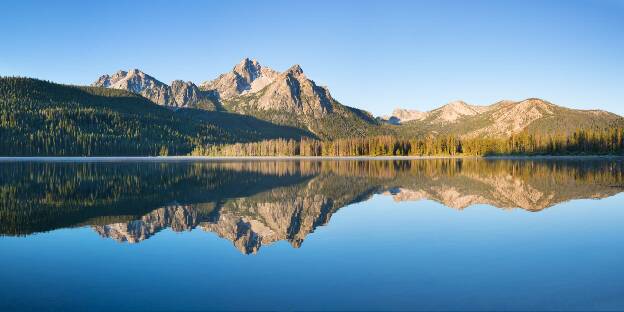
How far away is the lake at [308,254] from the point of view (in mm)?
14938

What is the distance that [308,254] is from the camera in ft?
70.0

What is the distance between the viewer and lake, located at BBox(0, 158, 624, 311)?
14.9 metres

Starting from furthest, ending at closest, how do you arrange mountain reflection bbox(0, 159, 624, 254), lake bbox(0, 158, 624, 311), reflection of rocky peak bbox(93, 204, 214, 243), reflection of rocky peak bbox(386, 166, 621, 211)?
reflection of rocky peak bbox(386, 166, 621, 211), mountain reflection bbox(0, 159, 624, 254), reflection of rocky peak bbox(93, 204, 214, 243), lake bbox(0, 158, 624, 311)

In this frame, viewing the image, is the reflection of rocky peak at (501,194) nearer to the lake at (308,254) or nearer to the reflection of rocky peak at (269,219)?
the lake at (308,254)

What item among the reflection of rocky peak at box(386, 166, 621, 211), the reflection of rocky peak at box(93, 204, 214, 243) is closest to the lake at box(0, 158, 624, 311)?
the reflection of rocky peak at box(93, 204, 214, 243)

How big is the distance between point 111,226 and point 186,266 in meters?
11.1

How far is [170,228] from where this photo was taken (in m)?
27.6

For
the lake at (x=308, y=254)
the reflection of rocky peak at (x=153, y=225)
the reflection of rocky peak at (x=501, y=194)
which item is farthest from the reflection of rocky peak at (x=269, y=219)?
the reflection of rocky peak at (x=501, y=194)

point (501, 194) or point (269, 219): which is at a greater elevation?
point (501, 194)

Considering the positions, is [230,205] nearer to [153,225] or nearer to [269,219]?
[269,219]

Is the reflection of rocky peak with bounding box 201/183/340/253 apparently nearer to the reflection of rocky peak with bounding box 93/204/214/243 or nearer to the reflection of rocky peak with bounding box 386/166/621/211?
the reflection of rocky peak with bounding box 93/204/214/243

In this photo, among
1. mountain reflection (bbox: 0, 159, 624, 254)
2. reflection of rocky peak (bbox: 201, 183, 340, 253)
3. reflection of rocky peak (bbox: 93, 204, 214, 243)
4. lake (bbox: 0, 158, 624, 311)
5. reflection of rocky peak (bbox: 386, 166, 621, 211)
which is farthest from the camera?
reflection of rocky peak (bbox: 386, 166, 621, 211)

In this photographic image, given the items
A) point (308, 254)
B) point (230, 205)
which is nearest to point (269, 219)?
point (230, 205)

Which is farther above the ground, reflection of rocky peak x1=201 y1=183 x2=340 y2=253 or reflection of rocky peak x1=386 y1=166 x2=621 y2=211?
reflection of rocky peak x1=386 y1=166 x2=621 y2=211
